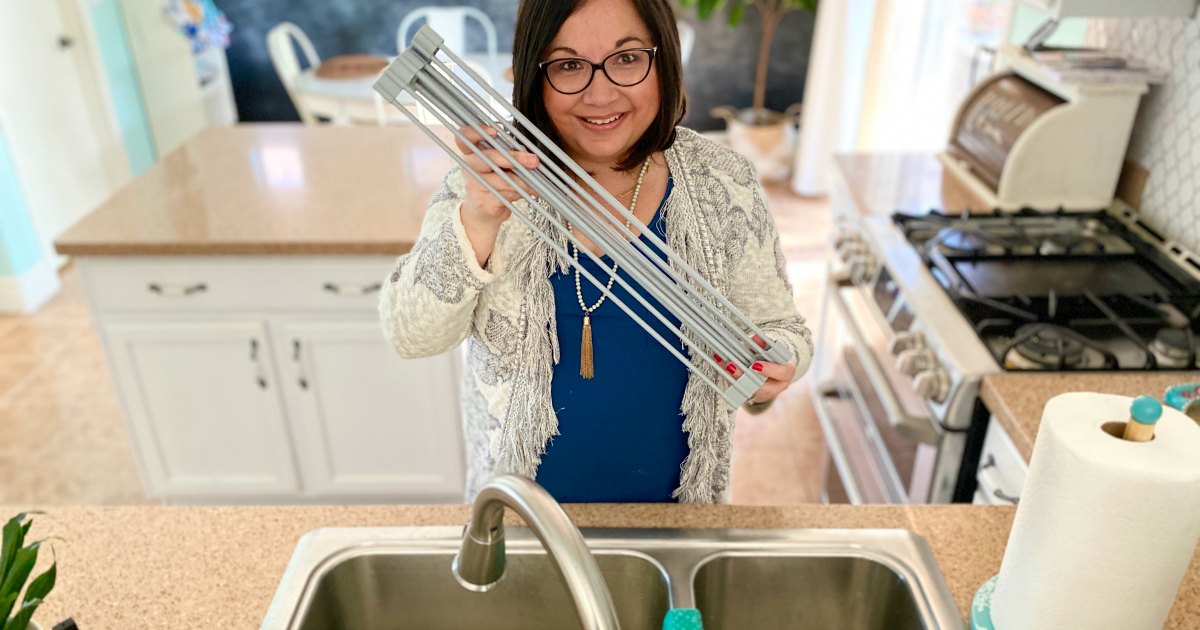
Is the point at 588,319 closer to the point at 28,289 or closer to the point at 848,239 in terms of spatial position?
the point at 848,239

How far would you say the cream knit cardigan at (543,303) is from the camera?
40.3 inches

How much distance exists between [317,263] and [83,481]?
127 cm

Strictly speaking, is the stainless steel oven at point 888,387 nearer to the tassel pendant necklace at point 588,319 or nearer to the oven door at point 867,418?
the oven door at point 867,418

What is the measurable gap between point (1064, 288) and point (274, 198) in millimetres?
1769

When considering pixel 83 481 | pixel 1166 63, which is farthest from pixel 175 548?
pixel 1166 63

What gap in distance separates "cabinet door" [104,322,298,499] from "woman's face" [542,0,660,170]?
4.20 ft

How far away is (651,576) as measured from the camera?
0.97 metres

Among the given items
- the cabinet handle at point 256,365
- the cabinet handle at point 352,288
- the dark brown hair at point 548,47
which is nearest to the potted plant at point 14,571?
the dark brown hair at point 548,47

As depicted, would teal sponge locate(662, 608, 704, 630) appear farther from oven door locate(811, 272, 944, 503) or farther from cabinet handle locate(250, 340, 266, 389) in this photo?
cabinet handle locate(250, 340, 266, 389)

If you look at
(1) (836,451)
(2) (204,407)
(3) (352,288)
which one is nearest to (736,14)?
(1) (836,451)

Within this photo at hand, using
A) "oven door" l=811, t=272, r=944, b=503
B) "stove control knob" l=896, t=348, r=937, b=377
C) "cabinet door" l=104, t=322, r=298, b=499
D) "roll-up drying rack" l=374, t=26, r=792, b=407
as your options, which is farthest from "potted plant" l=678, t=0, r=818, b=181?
"roll-up drying rack" l=374, t=26, r=792, b=407

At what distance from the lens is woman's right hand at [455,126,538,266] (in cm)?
74

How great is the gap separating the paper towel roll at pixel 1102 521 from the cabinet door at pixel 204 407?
1744 mm

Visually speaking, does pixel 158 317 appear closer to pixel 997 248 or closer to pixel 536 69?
pixel 536 69
